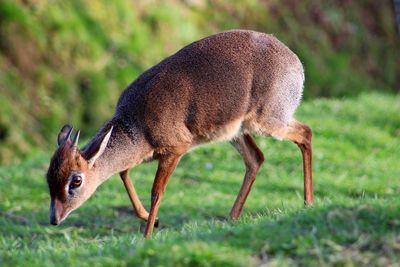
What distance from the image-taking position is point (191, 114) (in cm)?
768

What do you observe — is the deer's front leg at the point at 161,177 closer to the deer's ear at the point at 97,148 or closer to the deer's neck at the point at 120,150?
the deer's neck at the point at 120,150

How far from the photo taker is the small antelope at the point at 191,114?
741 centimetres

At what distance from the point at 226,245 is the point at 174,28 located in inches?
483

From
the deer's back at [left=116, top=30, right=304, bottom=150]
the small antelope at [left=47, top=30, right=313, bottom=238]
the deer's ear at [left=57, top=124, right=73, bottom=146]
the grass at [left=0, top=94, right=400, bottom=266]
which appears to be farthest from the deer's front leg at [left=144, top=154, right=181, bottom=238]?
the deer's ear at [left=57, top=124, right=73, bottom=146]

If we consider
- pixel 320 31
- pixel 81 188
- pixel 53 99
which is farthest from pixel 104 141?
pixel 320 31

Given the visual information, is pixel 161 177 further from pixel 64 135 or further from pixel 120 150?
pixel 64 135

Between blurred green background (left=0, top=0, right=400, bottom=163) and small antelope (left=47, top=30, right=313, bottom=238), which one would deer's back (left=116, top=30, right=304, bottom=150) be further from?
blurred green background (left=0, top=0, right=400, bottom=163)

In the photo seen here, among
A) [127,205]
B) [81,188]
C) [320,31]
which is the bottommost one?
[320,31]

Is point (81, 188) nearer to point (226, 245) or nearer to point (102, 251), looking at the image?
point (102, 251)

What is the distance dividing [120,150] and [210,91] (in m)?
0.93

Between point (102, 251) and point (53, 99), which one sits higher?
point (102, 251)

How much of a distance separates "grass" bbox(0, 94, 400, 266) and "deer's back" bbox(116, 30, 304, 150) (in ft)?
2.82

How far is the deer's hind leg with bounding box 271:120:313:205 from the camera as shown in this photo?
314 inches

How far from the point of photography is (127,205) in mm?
9492
